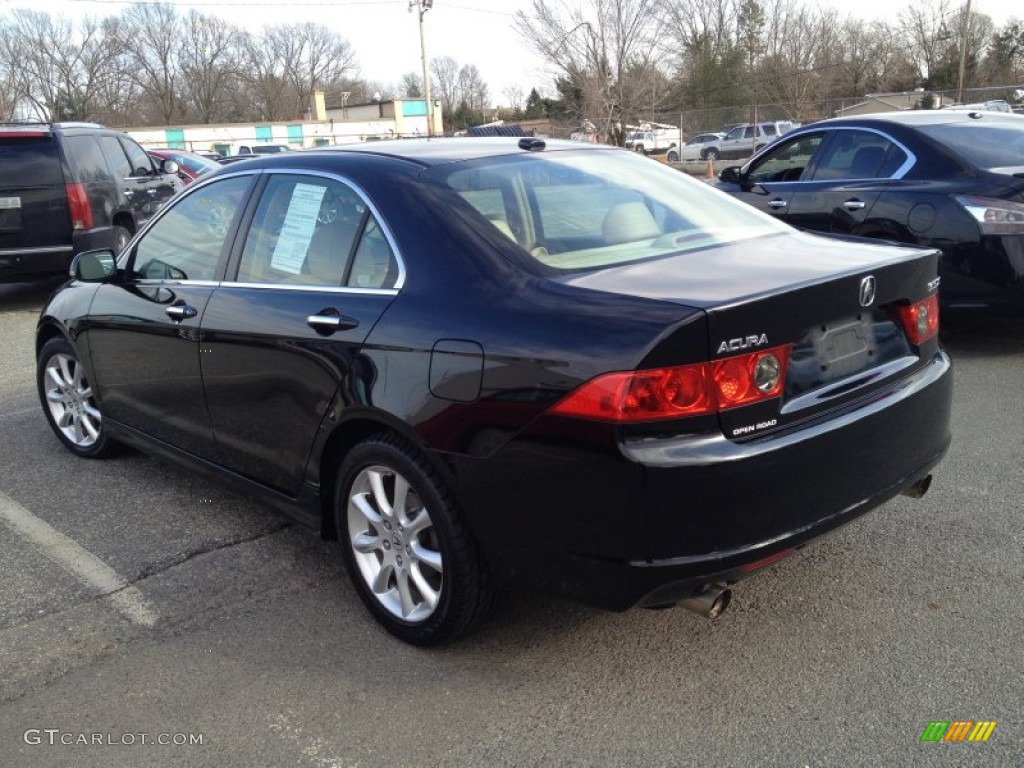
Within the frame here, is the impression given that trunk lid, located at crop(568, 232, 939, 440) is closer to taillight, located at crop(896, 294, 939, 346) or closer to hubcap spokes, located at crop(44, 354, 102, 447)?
taillight, located at crop(896, 294, 939, 346)

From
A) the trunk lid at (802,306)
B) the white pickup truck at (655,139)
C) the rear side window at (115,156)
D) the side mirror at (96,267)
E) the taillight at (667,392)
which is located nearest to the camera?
the taillight at (667,392)

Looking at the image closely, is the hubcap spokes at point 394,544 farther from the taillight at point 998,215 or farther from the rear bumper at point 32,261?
the rear bumper at point 32,261

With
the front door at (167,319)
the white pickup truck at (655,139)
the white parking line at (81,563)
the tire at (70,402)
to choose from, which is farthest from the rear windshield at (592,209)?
the white pickup truck at (655,139)

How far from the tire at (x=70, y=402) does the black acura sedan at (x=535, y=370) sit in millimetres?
1167

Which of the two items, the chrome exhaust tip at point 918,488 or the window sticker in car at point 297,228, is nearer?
the chrome exhaust tip at point 918,488

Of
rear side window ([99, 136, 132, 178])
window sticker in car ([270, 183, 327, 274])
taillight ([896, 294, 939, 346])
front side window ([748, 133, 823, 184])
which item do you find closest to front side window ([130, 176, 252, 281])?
window sticker in car ([270, 183, 327, 274])

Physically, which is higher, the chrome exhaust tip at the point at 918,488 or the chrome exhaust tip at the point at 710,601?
the chrome exhaust tip at the point at 918,488

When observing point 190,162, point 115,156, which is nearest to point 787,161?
point 115,156

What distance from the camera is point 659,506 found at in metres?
2.47

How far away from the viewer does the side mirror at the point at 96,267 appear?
14.5ft

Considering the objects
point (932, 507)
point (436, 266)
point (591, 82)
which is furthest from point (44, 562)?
point (591, 82)

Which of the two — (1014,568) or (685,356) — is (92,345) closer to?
(685,356)

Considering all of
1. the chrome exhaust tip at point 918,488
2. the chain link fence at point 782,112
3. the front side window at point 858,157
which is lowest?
the chrome exhaust tip at point 918,488

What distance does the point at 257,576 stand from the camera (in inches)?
147
